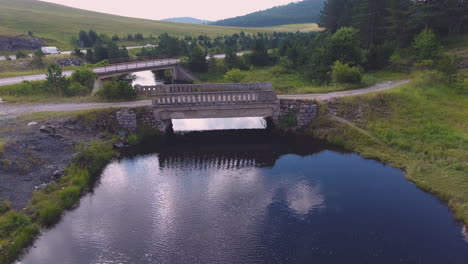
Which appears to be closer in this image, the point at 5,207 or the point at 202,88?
the point at 5,207

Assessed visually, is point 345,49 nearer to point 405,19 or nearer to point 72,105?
point 405,19

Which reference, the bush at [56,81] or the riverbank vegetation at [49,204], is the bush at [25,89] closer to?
the bush at [56,81]

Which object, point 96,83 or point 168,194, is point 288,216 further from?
point 96,83

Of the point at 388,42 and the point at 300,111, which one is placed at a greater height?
the point at 388,42

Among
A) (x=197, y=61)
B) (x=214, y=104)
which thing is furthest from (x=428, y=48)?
(x=197, y=61)

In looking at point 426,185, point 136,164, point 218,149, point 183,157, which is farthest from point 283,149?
point 136,164

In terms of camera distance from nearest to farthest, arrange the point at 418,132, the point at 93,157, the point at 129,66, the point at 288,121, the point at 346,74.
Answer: the point at 93,157
the point at 418,132
the point at 288,121
the point at 346,74
the point at 129,66

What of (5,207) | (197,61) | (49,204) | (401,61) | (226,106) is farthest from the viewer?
(197,61)

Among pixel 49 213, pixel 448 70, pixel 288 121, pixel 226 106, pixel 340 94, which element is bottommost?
pixel 49 213
